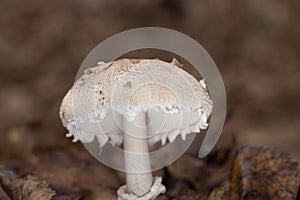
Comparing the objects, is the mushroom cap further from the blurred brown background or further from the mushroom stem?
the blurred brown background

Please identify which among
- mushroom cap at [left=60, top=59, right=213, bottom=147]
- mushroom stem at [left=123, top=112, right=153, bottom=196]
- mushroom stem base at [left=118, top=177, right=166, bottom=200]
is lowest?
mushroom stem base at [left=118, top=177, right=166, bottom=200]

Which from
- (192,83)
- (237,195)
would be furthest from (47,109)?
(192,83)

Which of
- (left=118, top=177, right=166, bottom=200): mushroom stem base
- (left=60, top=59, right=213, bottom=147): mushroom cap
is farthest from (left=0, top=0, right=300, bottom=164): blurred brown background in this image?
(left=60, top=59, right=213, bottom=147): mushroom cap

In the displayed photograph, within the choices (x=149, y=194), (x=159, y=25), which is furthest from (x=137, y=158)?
(x=159, y=25)

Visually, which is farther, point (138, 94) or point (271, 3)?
point (271, 3)

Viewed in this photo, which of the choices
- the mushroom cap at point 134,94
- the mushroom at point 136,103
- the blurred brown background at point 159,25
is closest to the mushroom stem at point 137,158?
the mushroom at point 136,103

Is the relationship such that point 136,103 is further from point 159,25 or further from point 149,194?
point 159,25

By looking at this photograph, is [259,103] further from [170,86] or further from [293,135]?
[170,86]
